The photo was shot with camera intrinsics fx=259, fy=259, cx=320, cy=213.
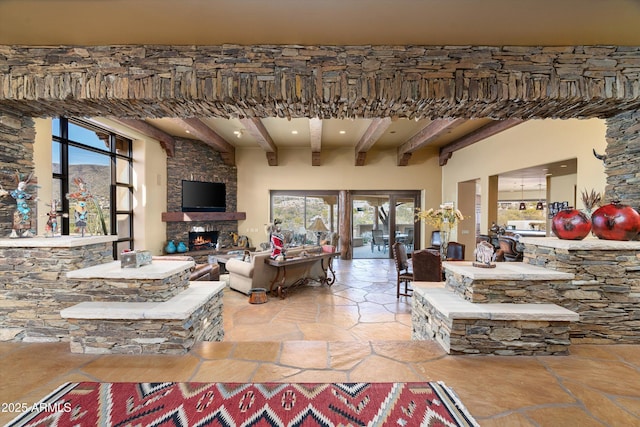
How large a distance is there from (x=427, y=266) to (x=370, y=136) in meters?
3.48

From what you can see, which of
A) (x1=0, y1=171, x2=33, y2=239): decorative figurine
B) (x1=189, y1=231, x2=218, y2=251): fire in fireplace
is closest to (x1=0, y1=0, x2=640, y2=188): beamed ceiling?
(x1=0, y1=171, x2=33, y2=239): decorative figurine

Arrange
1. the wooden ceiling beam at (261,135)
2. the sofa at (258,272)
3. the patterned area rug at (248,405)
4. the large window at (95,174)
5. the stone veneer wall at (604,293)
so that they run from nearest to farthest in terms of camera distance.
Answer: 1. the patterned area rug at (248,405)
2. the stone veneer wall at (604,293)
3. the large window at (95,174)
4. the sofa at (258,272)
5. the wooden ceiling beam at (261,135)

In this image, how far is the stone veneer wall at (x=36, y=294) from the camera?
2279 millimetres

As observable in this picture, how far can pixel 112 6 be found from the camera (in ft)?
5.85

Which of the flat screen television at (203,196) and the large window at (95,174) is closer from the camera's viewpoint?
the large window at (95,174)

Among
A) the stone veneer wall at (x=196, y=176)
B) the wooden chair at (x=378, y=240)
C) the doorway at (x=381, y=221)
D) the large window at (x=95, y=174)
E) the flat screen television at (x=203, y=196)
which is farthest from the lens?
the wooden chair at (x=378, y=240)

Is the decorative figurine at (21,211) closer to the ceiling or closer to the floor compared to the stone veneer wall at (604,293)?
closer to the ceiling

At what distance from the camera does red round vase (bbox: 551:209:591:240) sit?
233cm

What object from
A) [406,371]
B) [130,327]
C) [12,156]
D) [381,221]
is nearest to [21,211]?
[12,156]

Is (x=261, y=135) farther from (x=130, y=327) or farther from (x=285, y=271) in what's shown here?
(x=130, y=327)

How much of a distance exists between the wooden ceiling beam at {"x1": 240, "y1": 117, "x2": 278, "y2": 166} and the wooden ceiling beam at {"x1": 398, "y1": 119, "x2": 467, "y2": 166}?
3782mm

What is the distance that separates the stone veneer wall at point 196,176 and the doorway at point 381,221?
402 cm

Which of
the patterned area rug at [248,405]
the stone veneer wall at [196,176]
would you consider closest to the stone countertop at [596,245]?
the patterned area rug at [248,405]

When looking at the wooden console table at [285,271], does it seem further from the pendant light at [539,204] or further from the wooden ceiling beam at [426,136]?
the pendant light at [539,204]
